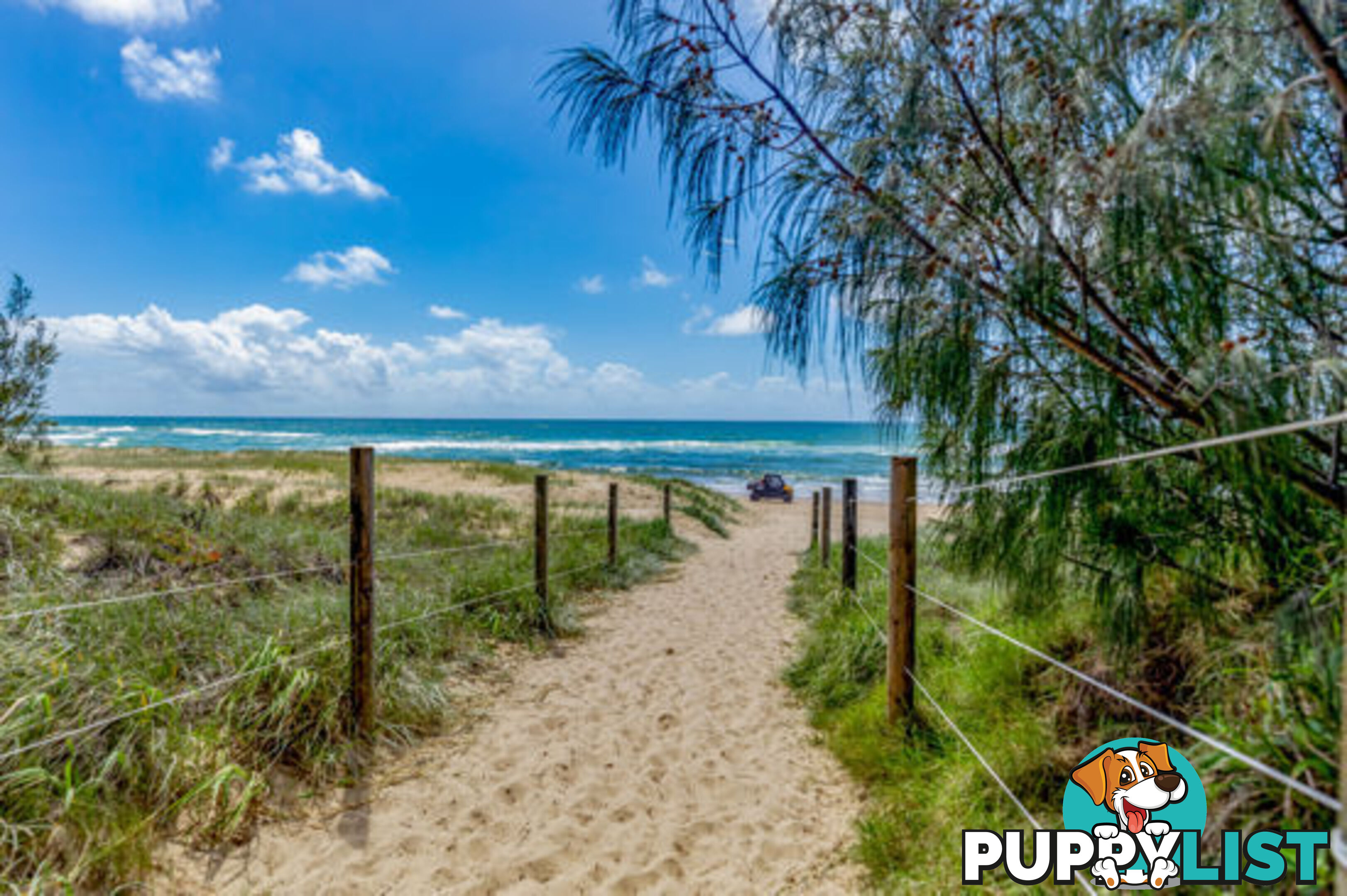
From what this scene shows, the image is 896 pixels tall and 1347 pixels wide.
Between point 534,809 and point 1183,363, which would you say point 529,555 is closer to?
point 534,809

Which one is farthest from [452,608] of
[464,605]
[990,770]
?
[990,770]

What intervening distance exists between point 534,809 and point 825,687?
2147 millimetres

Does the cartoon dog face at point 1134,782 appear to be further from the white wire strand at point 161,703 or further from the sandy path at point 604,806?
the white wire strand at point 161,703

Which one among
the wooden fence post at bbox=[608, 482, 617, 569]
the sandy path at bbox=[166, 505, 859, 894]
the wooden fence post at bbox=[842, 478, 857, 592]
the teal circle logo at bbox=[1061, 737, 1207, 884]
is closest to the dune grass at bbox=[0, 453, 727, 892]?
the sandy path at bbox=[166, 505, 859, 894]

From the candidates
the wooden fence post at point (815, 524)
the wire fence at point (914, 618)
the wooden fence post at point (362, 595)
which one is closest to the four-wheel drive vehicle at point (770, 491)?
the wooden fence post at point (815, 524)

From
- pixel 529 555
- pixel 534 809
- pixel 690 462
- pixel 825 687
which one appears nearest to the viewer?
pixel 534 809

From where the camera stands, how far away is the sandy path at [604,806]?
2578 millimetres

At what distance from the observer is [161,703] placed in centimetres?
267

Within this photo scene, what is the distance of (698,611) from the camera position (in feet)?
23.0

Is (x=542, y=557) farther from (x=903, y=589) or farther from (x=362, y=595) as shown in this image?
(x=903, y=589)

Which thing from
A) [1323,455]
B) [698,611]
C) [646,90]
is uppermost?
[646,90]

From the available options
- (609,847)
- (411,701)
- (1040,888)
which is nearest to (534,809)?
(609,847)

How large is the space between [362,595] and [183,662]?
930 millimetres

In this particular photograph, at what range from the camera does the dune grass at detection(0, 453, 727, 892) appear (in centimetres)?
240
